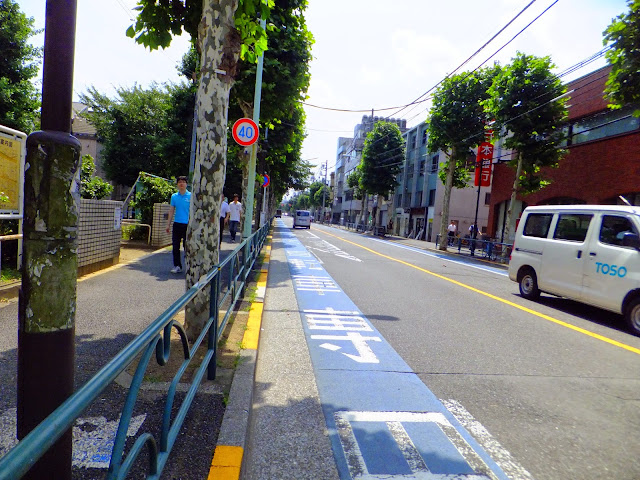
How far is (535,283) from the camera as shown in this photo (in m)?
8.85

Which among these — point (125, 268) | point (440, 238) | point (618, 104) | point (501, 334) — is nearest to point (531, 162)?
point (440, 238)

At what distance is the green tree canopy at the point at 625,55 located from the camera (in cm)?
853

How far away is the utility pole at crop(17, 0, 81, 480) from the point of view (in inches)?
63.4

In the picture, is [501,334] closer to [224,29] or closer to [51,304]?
[224,29]

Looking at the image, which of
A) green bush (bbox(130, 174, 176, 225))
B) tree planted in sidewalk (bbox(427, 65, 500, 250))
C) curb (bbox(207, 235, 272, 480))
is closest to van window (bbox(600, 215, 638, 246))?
curb (bbox(207, 235, 272, 480))

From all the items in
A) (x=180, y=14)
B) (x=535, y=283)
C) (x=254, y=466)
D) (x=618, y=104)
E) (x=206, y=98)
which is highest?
(x=618, y=104)

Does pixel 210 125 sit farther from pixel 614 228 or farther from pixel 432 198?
pixel 432 198

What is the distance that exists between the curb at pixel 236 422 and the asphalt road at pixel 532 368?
5.57 ft

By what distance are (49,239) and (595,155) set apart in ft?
76.6

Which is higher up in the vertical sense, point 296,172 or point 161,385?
point 296,172

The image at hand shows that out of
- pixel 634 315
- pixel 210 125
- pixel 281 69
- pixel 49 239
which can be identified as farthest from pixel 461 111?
pixel 49 239

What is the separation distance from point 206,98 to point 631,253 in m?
6.44

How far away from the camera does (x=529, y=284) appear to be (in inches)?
359

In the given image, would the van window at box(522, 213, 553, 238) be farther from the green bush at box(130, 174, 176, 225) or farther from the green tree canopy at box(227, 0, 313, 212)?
the green bush at box(130, 174, 176, 225)
